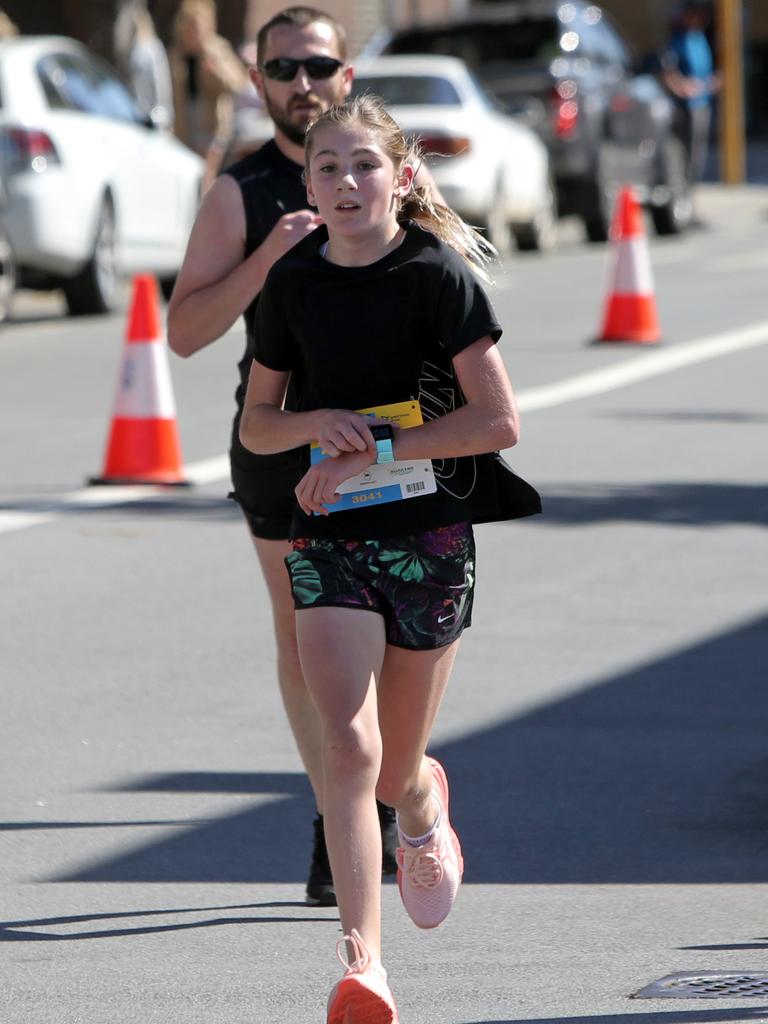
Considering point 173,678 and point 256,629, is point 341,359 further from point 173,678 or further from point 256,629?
point 256,629

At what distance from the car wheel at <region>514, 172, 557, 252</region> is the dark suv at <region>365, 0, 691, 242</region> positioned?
40 cm

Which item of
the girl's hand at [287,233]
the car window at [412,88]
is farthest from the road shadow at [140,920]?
the car window at [412,88]

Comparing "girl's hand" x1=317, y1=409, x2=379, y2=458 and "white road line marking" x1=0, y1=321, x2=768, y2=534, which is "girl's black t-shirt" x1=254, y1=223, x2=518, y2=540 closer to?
"girl's hand" x1=317, y1=409, x2=379, y2=458

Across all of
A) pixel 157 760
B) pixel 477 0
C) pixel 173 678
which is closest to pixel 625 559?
pixel 173 678

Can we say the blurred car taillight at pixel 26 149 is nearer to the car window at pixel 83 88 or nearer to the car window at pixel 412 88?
the car window at pixel 83 88

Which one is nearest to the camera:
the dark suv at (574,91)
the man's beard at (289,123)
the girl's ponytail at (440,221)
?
the girl's ponytail at (440,221)

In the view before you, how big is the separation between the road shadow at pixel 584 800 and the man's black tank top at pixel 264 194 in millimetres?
932

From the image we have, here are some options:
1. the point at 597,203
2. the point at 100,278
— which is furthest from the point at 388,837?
the point at 597,203

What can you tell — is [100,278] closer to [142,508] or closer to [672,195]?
[142,508]

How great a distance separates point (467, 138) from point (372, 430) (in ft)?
53.0

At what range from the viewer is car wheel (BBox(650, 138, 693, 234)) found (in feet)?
79.9

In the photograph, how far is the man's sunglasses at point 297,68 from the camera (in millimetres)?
5355

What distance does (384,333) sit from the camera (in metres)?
4.32

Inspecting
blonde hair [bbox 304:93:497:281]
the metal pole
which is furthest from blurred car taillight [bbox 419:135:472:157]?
blonde hair [bbox 304:93:497:281]
